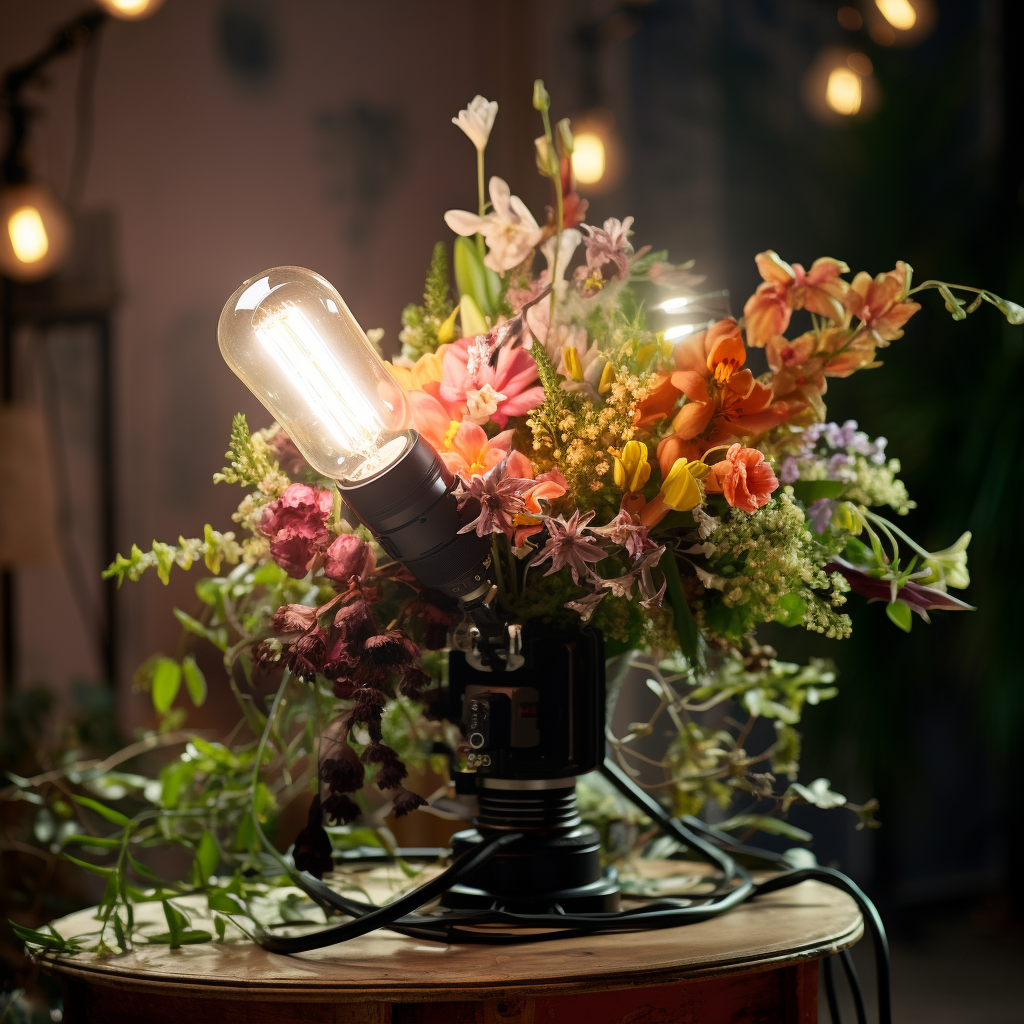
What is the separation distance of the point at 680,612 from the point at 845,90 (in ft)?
7.16

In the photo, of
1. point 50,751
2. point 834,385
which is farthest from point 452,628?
point 834,385

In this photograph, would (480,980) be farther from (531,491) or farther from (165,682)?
(165,682)

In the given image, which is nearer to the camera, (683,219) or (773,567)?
(773,567)

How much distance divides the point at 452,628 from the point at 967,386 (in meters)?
2.08

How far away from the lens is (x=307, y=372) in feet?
2.54

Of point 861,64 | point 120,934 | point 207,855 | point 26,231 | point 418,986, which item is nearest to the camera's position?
point 418,986

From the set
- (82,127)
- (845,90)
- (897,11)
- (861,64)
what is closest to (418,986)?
(897,11)

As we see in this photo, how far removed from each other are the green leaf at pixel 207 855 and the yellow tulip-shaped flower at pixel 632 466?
19.2 inches

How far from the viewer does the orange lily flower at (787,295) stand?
805 millimetres

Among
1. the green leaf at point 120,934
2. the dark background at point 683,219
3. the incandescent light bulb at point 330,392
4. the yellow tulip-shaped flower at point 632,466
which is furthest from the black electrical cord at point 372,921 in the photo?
the dark background at point 683,219

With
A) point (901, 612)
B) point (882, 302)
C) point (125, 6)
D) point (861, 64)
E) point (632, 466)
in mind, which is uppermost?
point (861, 64)

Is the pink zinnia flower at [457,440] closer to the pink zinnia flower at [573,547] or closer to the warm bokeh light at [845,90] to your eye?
the pink zinnia flower at [573,547]

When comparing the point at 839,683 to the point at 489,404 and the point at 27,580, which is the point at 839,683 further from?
the point at 489,404

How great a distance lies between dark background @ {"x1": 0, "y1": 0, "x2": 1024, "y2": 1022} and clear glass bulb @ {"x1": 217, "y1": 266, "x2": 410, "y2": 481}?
1528mm
